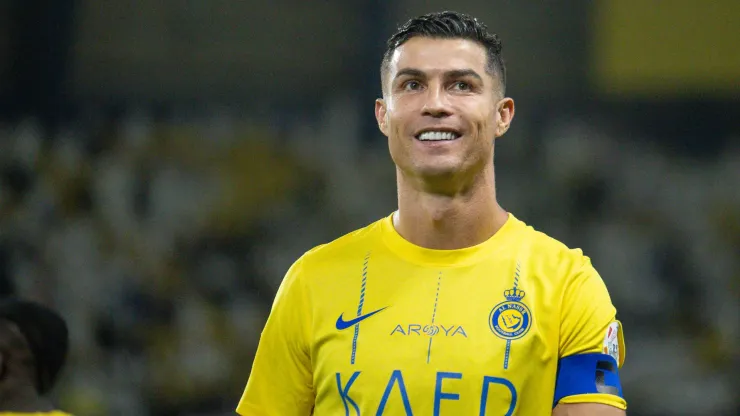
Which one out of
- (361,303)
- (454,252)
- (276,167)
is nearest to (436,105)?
(454,252)

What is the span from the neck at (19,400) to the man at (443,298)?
52 cm

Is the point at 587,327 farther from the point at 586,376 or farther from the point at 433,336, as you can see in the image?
the point at 433,336

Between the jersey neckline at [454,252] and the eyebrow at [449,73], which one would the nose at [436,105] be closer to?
the eyebrow at [449,73]

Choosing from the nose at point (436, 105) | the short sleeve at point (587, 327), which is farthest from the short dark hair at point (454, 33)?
the short sleeve at point (587, 327)

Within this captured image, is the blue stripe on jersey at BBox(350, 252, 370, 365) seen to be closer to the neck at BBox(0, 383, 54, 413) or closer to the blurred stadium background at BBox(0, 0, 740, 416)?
the neck at BBox(0, 383, 54, 413)

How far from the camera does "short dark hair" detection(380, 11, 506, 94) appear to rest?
5.98 feet

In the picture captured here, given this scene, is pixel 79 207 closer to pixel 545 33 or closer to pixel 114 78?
pixel 114 78

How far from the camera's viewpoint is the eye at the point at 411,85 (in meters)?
1.81

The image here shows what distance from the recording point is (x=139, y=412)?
3256mm

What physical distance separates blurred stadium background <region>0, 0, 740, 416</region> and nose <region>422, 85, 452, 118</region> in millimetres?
1543

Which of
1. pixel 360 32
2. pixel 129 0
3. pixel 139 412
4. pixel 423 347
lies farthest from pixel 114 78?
pixel 423 347

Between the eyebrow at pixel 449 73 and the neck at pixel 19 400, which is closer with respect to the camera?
the eyebrow at pixel 449 73

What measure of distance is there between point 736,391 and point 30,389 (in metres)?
2.14

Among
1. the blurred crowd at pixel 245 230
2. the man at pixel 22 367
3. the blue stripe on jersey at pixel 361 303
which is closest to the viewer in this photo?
the blue stripe on jersey at pixel 361 303
